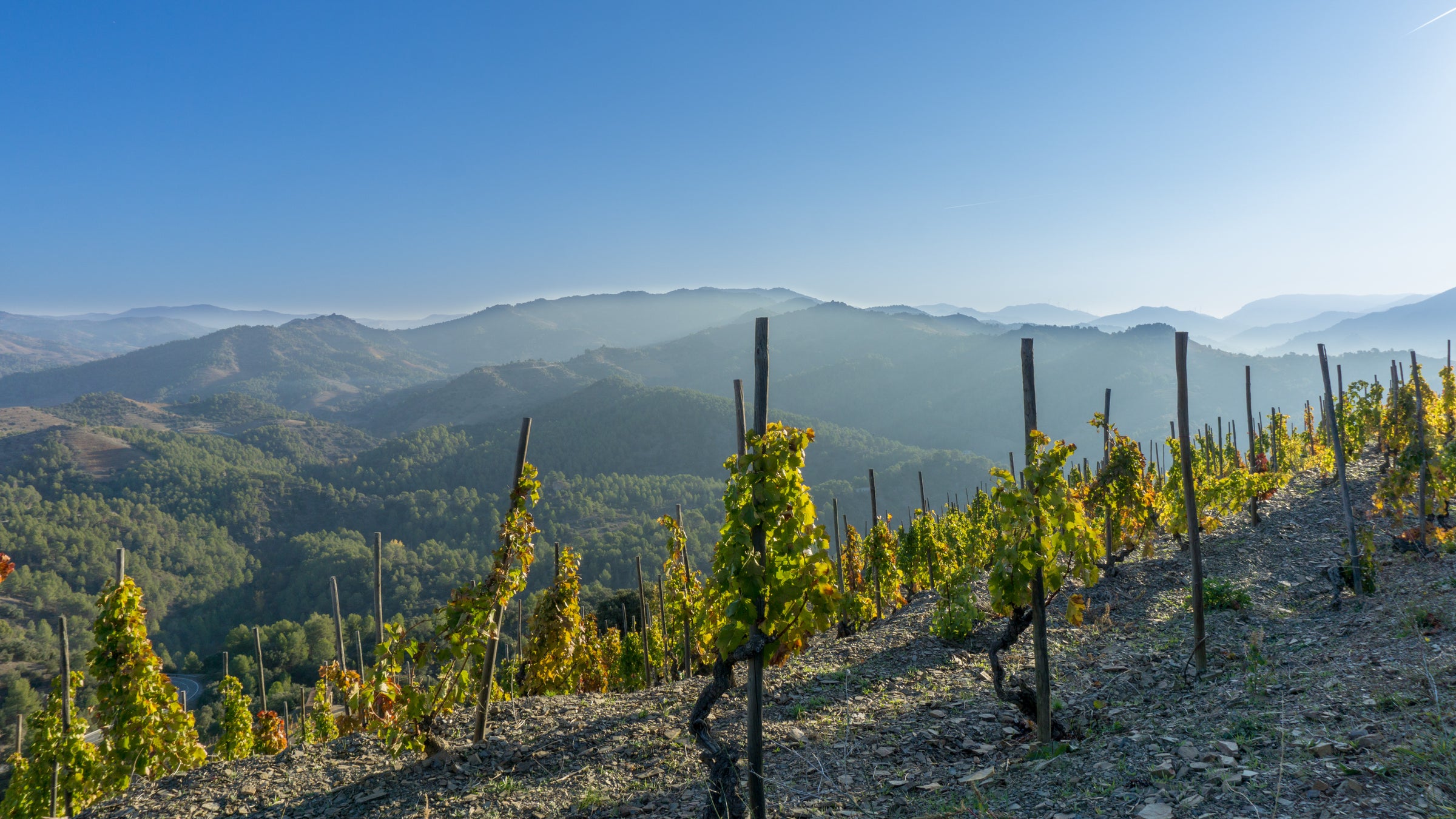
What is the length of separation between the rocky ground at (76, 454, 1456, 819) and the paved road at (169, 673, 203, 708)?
60.3m

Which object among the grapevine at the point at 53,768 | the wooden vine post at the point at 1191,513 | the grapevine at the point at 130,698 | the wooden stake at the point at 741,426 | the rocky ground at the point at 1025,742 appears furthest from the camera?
the grapevine at the point at 53,768

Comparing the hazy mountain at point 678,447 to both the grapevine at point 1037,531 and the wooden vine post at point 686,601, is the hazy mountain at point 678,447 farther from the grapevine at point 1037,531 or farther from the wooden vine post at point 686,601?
the grapevine at point 1037,531

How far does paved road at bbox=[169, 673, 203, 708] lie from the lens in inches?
2044

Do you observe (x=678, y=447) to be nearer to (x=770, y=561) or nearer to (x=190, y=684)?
(x=190, y=684)

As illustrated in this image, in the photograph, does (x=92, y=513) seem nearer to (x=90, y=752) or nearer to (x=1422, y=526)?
(x=90, y=752)

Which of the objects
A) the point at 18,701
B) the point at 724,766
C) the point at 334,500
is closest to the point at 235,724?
the point at 724,766

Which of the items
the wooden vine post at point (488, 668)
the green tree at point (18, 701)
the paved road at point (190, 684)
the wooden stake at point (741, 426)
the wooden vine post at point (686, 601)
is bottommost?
the paved road at point (190, 684)

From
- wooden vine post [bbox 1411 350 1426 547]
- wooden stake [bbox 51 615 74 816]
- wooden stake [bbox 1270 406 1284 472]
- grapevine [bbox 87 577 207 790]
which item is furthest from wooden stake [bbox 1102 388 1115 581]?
wooden stake [bbox 51 615 74 816]

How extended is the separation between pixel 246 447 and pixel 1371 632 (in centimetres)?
20481

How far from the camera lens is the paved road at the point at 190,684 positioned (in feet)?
170

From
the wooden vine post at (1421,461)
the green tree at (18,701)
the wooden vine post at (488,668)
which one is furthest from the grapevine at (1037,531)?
the green tree at (18,701)

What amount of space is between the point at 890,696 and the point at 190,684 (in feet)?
253

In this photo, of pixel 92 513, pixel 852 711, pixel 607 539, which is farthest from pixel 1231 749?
pixel 92 513

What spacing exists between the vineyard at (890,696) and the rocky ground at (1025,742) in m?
0.03
